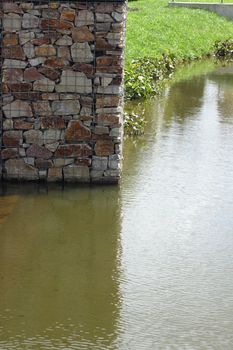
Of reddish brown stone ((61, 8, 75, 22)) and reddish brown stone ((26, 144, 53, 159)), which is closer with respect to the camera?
reddish brown stone ((61, 8, 75, 22))

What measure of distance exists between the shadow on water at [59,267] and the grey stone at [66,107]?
1061 millimetres

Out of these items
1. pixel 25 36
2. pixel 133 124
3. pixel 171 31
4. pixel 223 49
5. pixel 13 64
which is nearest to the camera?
pixel 25 36

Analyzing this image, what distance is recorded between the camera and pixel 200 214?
11047mm

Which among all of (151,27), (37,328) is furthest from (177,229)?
(151,27)

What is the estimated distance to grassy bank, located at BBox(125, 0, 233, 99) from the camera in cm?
1961

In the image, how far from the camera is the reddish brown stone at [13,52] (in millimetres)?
11680

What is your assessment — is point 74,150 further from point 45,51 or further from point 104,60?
point 45,51

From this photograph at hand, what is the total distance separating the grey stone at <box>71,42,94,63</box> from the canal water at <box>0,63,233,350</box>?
5.86 ft

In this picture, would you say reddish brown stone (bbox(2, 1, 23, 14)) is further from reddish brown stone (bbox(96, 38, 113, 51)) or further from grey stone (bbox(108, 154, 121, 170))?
grey stone (bbox(108, 154, 121, 170))

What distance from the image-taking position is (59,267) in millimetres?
9312

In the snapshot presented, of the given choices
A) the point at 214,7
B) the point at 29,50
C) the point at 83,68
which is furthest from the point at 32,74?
the point at 214,7

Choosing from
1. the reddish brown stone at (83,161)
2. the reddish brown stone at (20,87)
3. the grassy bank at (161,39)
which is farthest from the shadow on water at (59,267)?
the grassy bank at (161,39)

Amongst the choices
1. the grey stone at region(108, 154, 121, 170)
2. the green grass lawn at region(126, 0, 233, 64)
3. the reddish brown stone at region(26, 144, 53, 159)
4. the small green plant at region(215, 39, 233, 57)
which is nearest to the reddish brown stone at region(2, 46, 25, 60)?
the reddish brown stone at region(26, 144, 53, 159)

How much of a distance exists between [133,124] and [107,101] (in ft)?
12.4
